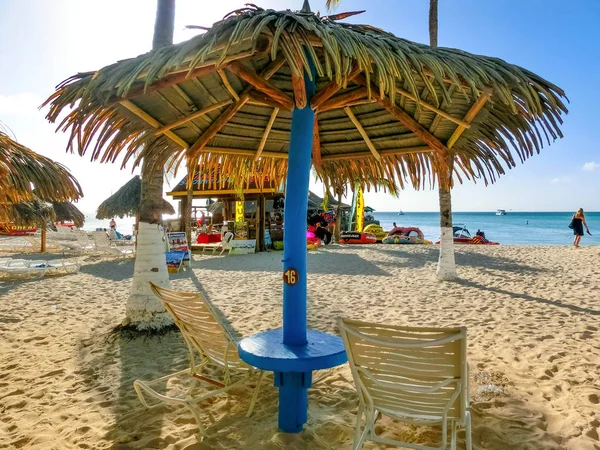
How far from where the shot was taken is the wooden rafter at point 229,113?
115 inches

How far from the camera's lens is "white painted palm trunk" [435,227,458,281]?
30.1ft

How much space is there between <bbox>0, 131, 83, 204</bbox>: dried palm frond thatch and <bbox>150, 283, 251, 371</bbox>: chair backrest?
381 cm

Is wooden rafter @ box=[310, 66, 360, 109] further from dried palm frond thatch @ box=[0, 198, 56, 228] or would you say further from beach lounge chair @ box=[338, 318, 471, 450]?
dried palm frond thatch @ box=[0, 198, 56, 228]

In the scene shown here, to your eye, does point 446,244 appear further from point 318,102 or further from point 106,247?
point 106,247

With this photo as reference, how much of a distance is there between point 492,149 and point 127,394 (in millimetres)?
4030

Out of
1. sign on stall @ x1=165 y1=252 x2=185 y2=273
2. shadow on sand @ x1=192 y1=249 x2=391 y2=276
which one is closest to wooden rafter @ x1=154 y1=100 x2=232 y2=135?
shadow on sand @ x1=192 y1=249 x2=391 y2=276

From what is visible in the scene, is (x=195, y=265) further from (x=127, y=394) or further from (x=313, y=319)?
(x=127, y=394)

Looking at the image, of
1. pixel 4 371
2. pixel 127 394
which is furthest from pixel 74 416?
pixel 4 371

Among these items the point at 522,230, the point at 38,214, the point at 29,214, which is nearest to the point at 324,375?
the point at 29,214

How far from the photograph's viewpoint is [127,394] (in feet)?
11.2

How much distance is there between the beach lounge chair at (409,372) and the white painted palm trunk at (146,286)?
3756 mm

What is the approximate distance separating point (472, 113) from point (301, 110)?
1408 mm

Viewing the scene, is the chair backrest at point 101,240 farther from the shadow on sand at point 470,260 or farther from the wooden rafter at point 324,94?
the wooden rafter at point 324,94

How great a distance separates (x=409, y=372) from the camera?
78.5 inches
